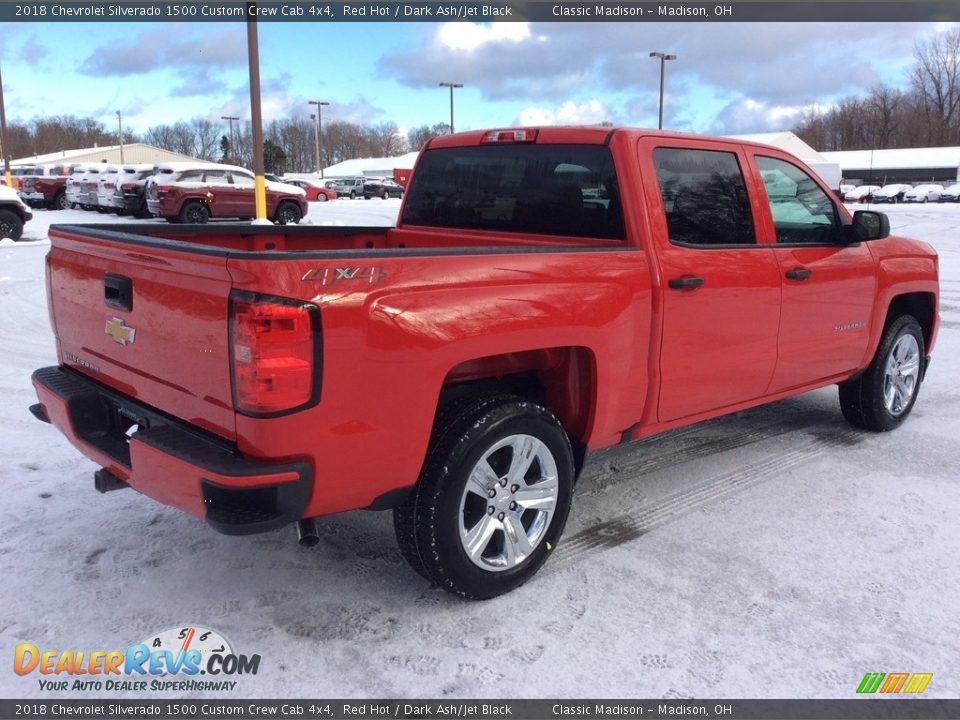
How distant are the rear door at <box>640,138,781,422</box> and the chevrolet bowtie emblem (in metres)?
2.22

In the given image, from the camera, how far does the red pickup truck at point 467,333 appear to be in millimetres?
2574

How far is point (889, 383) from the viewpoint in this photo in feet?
17.9

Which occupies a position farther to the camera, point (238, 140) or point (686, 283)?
point (238, 140)

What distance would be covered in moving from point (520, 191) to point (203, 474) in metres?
2.29

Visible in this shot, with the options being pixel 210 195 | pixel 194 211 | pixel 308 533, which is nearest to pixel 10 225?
pixel 194 211

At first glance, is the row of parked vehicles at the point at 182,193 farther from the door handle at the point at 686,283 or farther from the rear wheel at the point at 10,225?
the door handle at the point at 686,283

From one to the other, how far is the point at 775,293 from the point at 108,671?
3489mm

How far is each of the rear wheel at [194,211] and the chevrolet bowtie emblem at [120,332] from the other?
1957 centimetres

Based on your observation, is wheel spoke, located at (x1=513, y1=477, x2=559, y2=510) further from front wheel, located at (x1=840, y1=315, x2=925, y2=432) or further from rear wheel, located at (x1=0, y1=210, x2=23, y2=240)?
rear wheel, located at (x1=0, y1=210, x2=23, y2=240)

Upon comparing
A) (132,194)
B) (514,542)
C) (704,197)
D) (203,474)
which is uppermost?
(132,194)

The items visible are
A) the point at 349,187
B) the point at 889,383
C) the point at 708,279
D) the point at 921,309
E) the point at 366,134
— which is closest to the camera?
the point at 708,279

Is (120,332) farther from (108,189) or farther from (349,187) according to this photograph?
(349,187)

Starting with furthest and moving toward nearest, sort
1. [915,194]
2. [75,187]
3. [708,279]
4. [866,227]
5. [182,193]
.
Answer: [915,194] < [75,187] < [182,193] < [866,227] < [708,279]

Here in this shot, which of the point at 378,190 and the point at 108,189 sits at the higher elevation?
the point at 378,190
